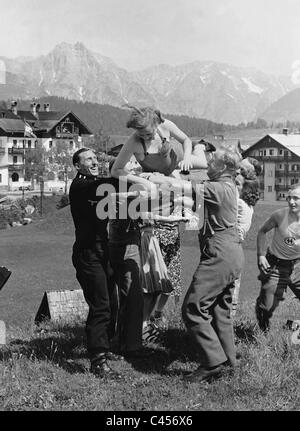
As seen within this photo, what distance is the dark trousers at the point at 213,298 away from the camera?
18.5ft

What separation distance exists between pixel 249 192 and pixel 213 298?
2.31m

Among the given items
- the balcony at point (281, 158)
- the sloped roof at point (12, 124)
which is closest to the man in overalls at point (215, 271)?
the balcony at point (281, 158)

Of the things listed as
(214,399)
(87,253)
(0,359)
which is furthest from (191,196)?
(0,359)

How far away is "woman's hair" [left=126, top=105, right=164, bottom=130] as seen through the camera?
230 inches

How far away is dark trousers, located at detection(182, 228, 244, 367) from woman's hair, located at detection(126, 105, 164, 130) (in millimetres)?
1245

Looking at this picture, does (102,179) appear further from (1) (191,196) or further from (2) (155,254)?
(2) (155,254)

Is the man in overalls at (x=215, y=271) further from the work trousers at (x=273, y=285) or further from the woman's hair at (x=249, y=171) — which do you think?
the woman's hair at (x=249, y=171)

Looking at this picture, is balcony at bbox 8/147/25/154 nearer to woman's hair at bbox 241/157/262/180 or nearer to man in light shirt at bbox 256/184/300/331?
woman's hair at bbox 241/157/262/180

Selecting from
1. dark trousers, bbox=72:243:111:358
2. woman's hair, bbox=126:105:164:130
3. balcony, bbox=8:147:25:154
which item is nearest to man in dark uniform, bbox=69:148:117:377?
dark trousers, bbox=72:243:111:358

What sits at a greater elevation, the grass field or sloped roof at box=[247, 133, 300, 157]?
sloped roof at box=[247, 133, 300, 157]

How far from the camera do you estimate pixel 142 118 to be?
585 cm

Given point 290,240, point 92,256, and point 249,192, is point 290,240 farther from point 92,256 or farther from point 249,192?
point 92,256
